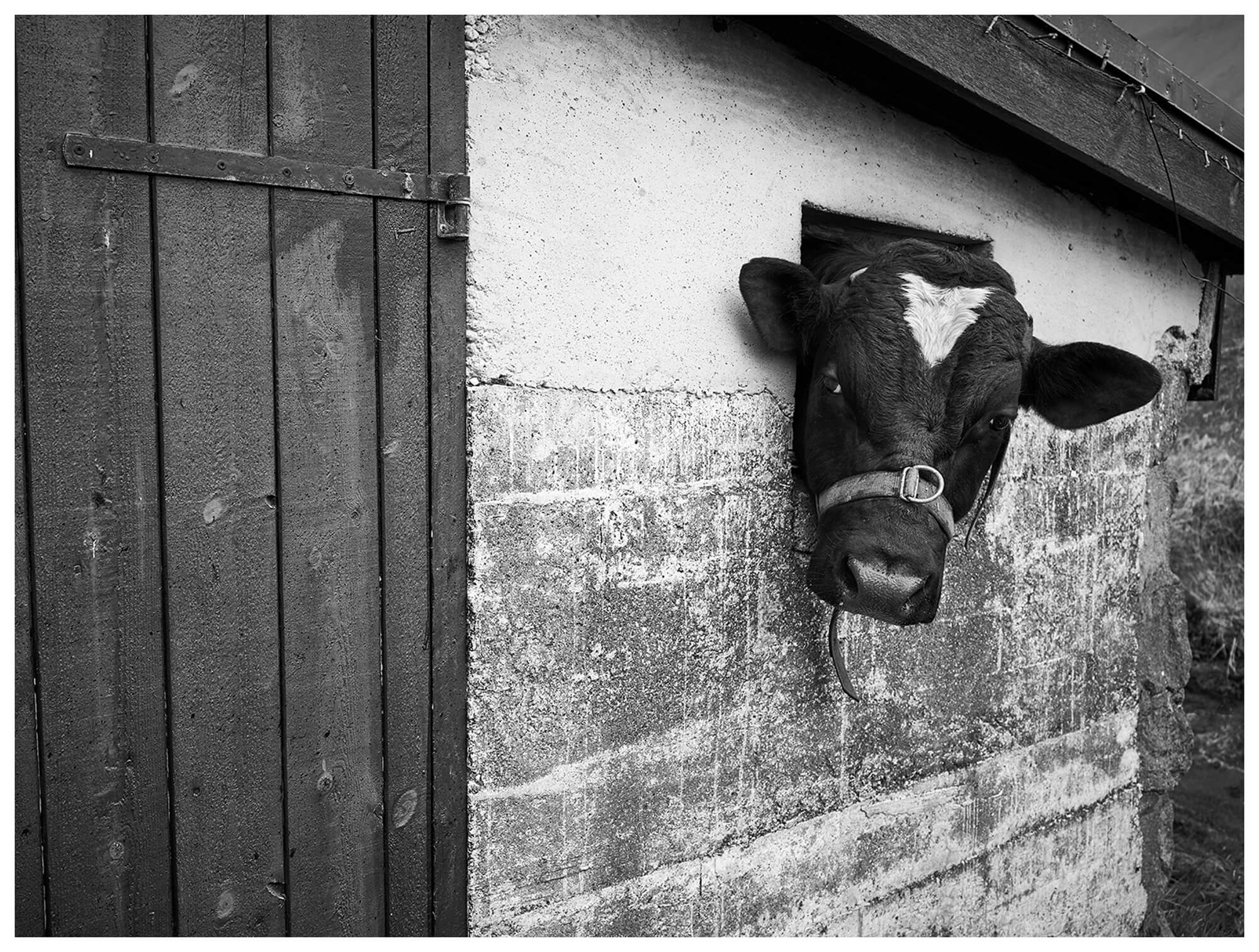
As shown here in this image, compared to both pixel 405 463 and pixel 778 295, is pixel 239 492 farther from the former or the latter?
pixel 778 295

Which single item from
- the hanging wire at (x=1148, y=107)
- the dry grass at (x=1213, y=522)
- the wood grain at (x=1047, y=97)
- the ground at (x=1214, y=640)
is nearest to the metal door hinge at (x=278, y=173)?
the wood grain at (x=1047, y=97)

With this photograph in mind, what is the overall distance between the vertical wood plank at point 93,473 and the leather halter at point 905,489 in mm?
1593

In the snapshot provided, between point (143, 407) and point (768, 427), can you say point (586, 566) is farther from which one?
point (143, 407)

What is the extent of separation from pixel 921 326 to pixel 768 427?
592 millimetres

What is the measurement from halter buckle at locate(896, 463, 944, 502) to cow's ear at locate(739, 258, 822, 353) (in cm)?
55

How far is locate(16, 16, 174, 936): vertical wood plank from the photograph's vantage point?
1.60m

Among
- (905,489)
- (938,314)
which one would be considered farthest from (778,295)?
(905,489)

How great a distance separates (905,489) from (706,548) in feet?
1.99

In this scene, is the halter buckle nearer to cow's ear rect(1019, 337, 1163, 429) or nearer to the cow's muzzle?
the cow's muzzle

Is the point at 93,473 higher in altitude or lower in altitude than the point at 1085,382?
lower

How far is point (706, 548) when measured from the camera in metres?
2.53

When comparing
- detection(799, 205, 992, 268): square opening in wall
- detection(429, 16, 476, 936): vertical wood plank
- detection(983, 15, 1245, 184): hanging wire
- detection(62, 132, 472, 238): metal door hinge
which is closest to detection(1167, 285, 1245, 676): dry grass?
detection(983, 15, 1245, 184): hanging wire

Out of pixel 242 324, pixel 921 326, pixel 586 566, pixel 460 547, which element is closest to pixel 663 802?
pixel 586 566

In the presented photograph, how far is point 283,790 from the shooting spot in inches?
76.1
